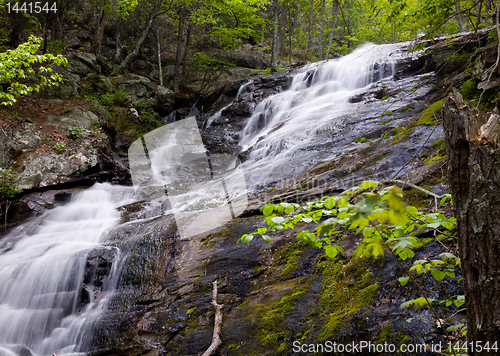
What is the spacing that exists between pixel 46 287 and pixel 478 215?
6194 mm

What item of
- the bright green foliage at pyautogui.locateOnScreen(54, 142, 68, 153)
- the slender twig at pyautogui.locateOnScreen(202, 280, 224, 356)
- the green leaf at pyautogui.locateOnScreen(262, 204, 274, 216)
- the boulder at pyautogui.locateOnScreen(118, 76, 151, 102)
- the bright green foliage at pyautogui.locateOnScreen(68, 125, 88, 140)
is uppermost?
the boulder at pyautogui.locateOnScreen(118, 76, 151, 102)

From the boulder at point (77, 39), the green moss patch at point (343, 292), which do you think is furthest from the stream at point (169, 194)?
the boulder at point (77, 39)

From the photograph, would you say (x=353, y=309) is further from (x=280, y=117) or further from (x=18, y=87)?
(x=280, y=117)

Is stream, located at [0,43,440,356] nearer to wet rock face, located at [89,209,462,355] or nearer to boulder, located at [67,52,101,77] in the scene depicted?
wet rock face, located at [89,209,462,355]

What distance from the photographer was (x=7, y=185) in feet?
25.6

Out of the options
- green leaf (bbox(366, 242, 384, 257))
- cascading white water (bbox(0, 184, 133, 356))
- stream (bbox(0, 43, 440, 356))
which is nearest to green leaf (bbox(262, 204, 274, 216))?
green leaf (bbox(366, 242, 384, 257))

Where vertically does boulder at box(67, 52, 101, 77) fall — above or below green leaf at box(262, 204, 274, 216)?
above

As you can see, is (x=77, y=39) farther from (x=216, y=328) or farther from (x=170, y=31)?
(x=216, y=328)

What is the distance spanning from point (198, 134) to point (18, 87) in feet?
23.7

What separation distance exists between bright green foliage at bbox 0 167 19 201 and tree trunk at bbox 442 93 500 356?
383 inches

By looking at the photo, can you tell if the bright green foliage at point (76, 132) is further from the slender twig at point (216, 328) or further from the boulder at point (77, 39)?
the slender twig at point (216, 328)

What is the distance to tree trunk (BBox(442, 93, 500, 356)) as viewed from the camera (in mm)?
1463

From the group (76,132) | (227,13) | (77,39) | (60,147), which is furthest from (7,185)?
(227,13)

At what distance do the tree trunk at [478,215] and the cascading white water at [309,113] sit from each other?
4941mm
